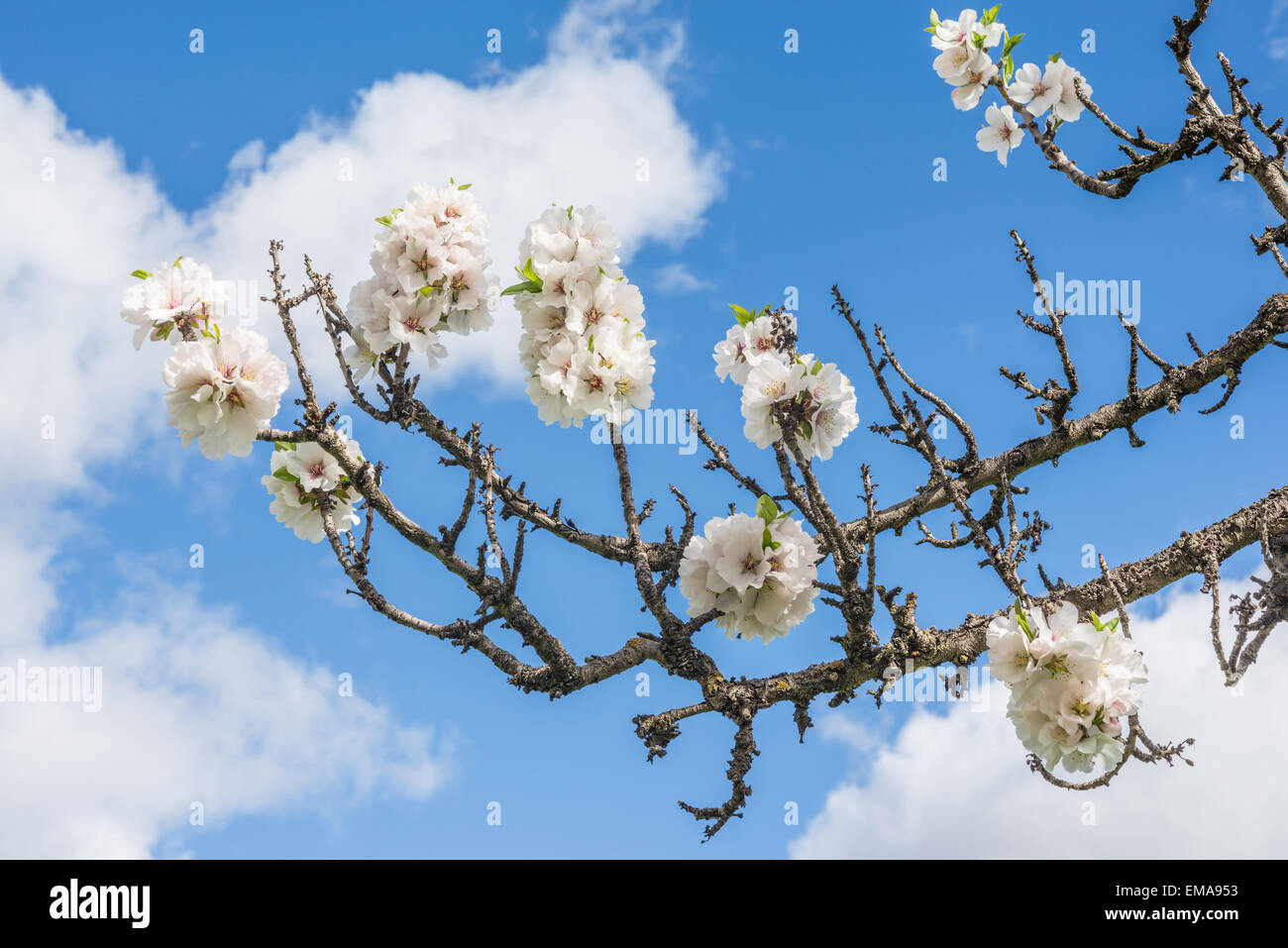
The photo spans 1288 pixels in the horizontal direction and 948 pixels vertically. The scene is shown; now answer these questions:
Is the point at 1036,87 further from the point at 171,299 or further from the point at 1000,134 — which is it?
the point at 171,299

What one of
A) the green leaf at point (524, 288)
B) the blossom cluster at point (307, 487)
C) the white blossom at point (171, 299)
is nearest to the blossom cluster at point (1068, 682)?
the green leaf at point (524, 288)

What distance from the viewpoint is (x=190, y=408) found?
10.9ft

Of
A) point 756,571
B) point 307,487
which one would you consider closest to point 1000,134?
point 756,571

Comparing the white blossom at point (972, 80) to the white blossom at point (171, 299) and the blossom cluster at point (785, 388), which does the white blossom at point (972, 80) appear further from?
the white blossom at point (171, 299)

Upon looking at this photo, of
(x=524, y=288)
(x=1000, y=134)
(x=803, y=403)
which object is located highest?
(x=1000, y=134)

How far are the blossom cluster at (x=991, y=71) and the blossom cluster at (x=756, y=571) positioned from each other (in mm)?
3460

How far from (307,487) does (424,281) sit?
3.34ft

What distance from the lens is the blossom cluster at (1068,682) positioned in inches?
118

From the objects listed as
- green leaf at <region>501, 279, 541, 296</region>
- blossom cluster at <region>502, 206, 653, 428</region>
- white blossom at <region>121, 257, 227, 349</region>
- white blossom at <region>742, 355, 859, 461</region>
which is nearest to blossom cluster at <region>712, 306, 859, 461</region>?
white blossom at <region>742, 355, 859, 461</region>

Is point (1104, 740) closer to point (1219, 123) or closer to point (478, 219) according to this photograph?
point (478, 219)

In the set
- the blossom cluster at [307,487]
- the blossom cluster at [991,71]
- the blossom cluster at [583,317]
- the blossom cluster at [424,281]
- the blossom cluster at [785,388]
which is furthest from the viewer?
the blossom cluster at [991,71]

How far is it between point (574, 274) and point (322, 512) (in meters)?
1.50

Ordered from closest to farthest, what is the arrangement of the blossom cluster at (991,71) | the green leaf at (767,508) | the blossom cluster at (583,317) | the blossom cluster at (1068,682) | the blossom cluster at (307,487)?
the blossom cluster at (1068,682) < the green leaf at (767,508) < the blossom cluster at (583,317) < the blossom cluster at (307,487) < the blossom cluster at (991,71)

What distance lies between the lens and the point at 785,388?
3248 mm
